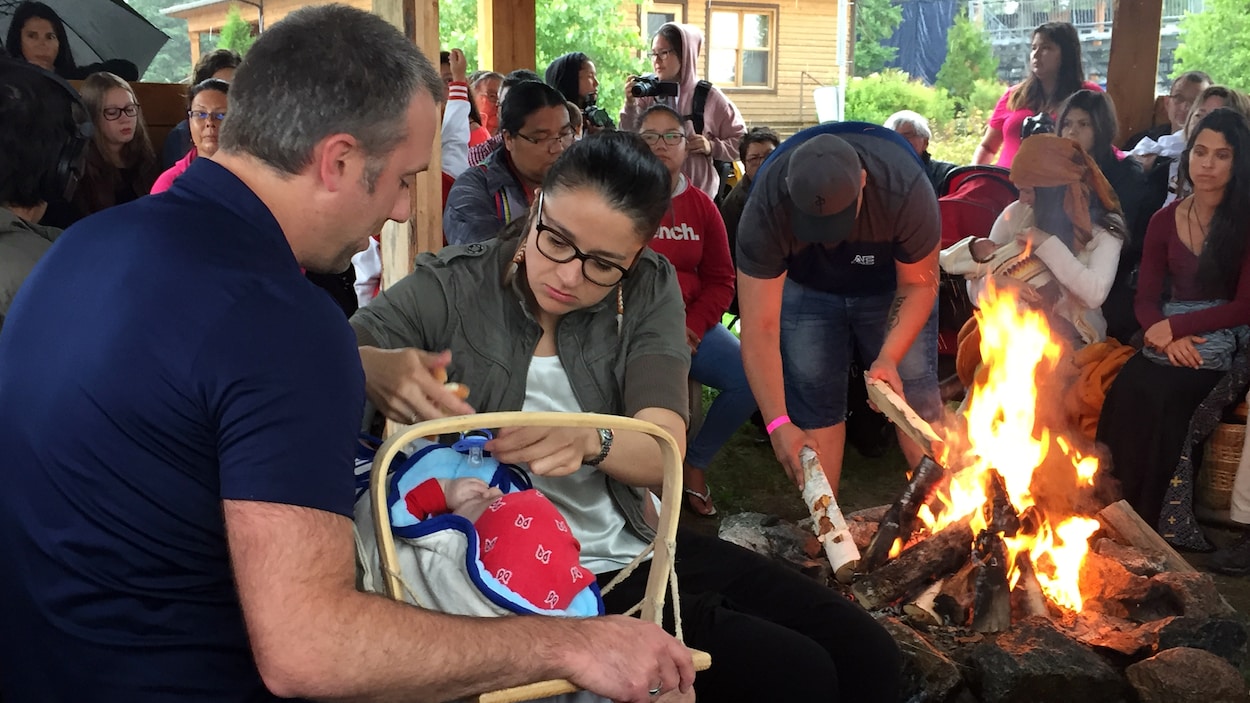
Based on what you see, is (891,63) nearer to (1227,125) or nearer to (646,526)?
(1227,125)

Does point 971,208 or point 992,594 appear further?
point 971,208

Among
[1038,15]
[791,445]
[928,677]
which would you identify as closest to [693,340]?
[791,445]

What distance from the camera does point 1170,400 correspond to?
14.8 feet

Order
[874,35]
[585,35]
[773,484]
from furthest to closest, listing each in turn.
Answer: [874,35]
[585,35]
[773,484]

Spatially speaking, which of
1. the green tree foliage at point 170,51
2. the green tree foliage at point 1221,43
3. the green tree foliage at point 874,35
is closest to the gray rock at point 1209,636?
the green tree foliage at point 1221,43

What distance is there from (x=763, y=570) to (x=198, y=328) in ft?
4.76

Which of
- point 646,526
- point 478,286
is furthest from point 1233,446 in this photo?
point 478,286

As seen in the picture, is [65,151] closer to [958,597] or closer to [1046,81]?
[958,597]

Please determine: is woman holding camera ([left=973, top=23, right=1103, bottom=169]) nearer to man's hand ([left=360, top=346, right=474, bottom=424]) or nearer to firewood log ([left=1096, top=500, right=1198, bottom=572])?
firewood log ([left=1096, top=500, right=1198, bottom=572])

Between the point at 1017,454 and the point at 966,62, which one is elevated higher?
the point at 966,62

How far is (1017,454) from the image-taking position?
3.90 metres

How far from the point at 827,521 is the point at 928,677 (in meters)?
0.75

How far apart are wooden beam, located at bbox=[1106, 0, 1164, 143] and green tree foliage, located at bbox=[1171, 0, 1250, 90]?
283 inches

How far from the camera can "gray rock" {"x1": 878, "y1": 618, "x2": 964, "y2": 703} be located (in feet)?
9.48
